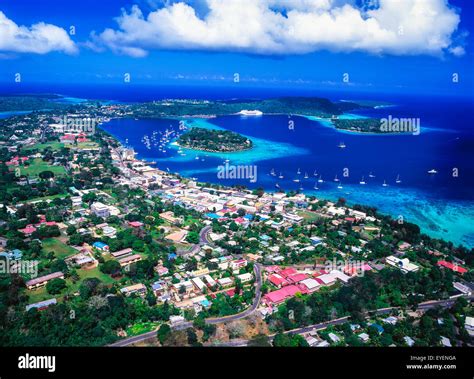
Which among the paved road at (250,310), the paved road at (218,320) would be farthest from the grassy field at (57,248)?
the paved road at (250,310)

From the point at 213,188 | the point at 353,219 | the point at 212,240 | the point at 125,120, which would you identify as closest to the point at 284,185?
the point at 213,188

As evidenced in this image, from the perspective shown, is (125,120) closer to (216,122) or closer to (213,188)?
(216,122)

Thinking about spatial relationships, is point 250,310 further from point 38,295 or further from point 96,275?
point 38,295

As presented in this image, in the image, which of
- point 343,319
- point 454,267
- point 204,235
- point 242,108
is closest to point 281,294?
point 343,319

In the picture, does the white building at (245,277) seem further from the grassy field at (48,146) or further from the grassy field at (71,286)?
the grassy field at (48,146)

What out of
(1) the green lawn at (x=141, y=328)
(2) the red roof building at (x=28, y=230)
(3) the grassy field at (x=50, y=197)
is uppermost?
(3) the grassy field at (x=50, y=197)
